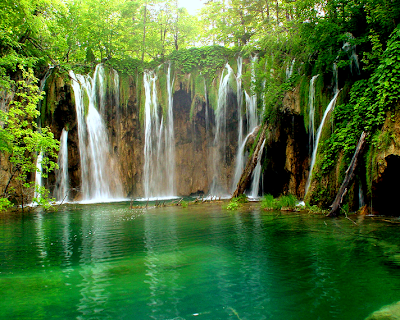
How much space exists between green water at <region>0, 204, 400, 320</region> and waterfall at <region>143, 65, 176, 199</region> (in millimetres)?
15944

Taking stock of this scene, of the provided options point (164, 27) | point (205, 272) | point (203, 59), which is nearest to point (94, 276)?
point (205, 272)

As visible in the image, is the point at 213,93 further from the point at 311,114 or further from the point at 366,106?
the point at 366,106

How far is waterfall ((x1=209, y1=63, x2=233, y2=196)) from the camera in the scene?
75.5 feet

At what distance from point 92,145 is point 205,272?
1918 cm

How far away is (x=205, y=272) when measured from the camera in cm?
461

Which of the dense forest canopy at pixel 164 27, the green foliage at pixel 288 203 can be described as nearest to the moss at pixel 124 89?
the dense forest canopy at pixel 164 27

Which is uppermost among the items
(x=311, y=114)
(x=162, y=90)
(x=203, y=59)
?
(x=203, y=59)

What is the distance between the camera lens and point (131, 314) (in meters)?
3.29

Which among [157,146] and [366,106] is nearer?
[366,106]

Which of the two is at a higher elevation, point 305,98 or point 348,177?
point 305,98

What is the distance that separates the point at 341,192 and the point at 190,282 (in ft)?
21.7

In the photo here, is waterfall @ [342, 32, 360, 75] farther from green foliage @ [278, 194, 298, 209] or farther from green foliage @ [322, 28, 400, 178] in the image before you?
green foliage @ [278, 194, 298, 209]

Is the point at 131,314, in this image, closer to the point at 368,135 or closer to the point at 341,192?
the point at 341,192

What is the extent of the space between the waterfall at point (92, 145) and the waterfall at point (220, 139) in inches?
313
